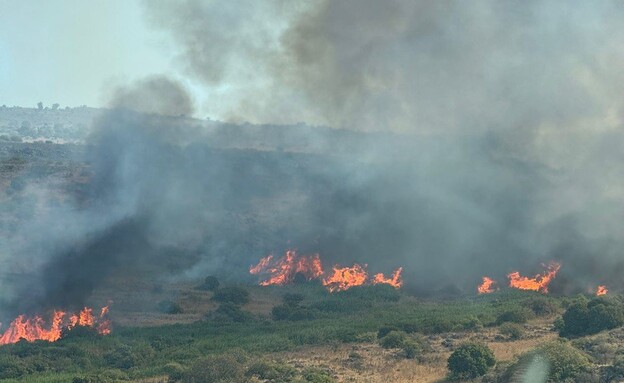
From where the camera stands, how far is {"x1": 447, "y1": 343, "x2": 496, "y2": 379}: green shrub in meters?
31.8

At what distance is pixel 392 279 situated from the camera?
64.5 m

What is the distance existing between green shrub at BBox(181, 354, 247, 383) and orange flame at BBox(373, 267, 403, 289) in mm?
32056

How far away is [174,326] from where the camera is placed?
47062 mm

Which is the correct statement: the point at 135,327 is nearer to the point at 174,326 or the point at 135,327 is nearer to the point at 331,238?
the point at 174,326

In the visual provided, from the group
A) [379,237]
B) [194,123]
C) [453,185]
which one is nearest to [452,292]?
[379,237]

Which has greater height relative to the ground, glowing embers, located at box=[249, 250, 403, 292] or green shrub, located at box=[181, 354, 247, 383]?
glowing embers, located at box=[249, 250, 403, 292]

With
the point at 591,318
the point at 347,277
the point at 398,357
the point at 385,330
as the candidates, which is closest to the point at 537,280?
the point at 347,277

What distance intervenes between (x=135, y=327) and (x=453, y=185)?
124 ft

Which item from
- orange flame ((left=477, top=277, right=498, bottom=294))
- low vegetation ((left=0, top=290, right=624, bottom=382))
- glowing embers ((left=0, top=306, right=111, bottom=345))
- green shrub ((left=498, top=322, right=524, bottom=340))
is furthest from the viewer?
orange flame ((left=477, top=277, right=498, bottom=294))

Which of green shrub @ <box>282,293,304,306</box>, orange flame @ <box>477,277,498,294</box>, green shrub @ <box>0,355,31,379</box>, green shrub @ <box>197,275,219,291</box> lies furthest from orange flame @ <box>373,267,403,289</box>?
green shrub @ <box>0,355,31,379</box>

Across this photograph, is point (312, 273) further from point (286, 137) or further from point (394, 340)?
point (286, 137)

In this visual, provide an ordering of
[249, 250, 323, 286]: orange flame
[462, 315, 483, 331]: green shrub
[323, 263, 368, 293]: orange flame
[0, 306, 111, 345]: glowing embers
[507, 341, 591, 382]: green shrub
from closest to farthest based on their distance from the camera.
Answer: [507, 341, 591, 382]: green shrub < [462, 315, 483, 331]: green shrub < [0, 306, 111, 345]: glowing embers < [323, 263, 368, 293]: orange flame < [249, 250, 323, 286]: orange flame

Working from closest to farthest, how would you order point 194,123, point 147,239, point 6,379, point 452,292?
point 6,379
point 452,292
point 147,239
point 194,123

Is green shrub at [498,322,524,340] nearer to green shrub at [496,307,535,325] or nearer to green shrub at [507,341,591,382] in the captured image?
green shrub at [496,307,535,325]
